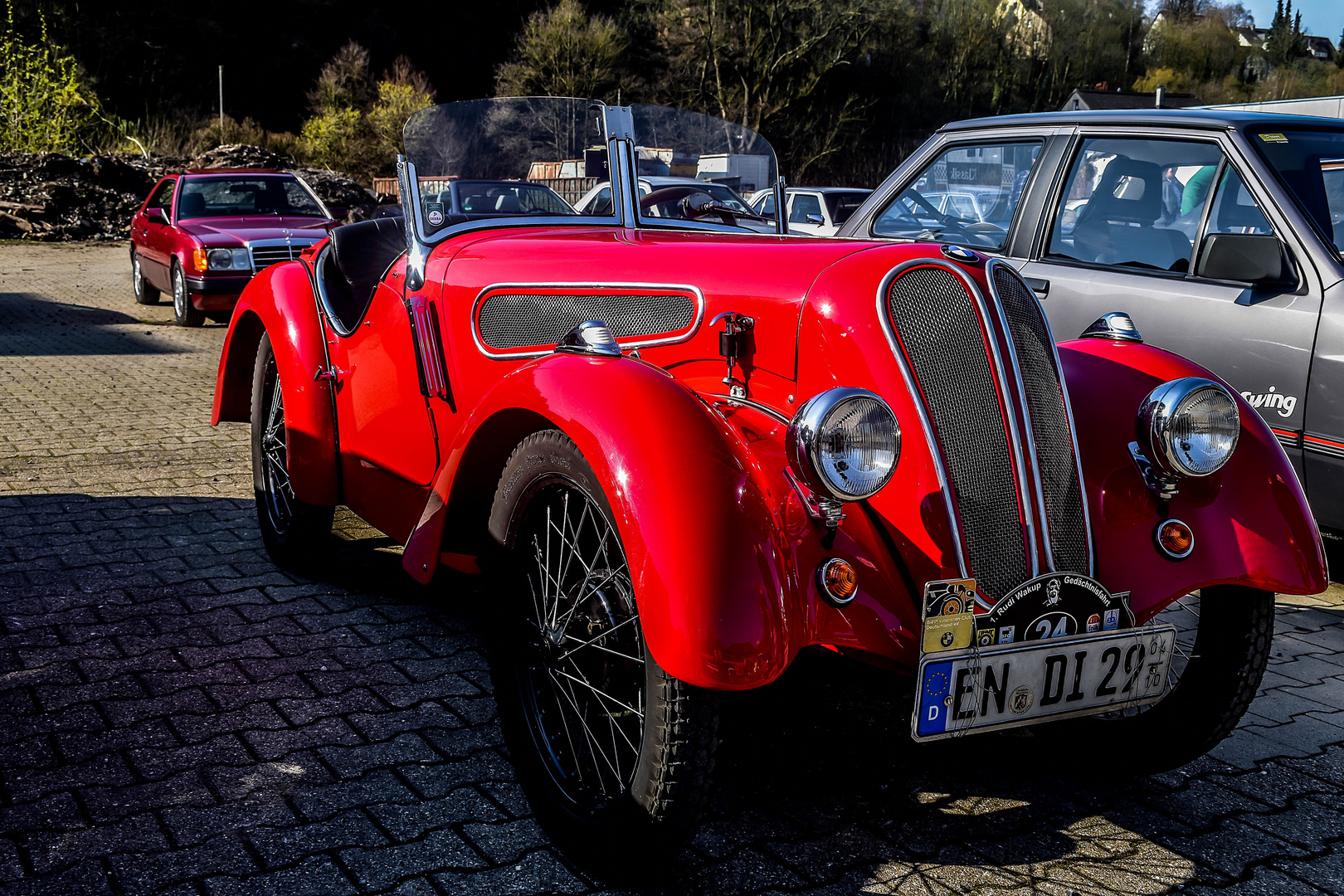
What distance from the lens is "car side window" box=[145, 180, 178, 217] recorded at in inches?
514

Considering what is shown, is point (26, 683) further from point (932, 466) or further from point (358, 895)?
point (932, 466)

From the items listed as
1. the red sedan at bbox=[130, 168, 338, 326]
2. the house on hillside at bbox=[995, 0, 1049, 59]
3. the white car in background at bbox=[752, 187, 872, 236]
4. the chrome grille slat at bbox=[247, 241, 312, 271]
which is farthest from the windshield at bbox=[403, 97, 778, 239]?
the house on hillside at bbox=[995, 0, 1049, 59]


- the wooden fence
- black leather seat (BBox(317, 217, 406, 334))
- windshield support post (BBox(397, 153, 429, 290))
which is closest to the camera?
windshield support post (BBox(397, 153, 429, 290))

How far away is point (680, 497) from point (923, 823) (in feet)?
3.77

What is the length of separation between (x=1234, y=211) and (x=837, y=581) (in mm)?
3521

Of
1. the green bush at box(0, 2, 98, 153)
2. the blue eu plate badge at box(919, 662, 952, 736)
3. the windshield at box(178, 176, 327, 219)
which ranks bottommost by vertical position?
the blue eu plate badge at box(919, 662, 952, 736)

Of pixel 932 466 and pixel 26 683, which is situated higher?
pixel 932 466

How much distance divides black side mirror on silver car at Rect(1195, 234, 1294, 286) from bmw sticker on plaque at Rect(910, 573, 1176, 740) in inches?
103

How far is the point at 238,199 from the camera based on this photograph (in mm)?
12828

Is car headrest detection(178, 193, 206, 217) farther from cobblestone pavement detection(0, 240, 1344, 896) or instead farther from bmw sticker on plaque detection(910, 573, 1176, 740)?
bmw sticker on plaque detection(910, 573, 1176, 740)

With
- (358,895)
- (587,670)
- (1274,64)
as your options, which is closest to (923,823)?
(587,670)

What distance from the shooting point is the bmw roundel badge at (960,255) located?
250 cm

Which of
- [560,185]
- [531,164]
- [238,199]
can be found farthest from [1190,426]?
[238,199]

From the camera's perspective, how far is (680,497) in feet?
6.99
